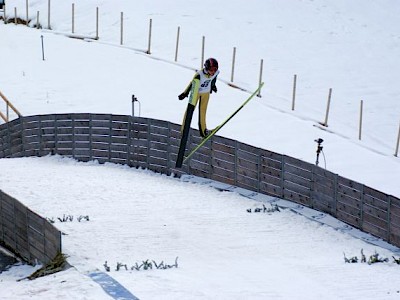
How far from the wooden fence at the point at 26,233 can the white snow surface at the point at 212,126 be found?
39 cm

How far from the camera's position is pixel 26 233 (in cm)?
2183

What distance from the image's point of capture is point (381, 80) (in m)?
48.1

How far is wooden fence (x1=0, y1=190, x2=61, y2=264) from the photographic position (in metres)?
20.4

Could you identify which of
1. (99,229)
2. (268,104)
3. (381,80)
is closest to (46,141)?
(99,229)

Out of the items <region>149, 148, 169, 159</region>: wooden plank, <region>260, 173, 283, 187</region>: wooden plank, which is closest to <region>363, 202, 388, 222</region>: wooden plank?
<region>260, 173, 283, 187</region>: wooden plank

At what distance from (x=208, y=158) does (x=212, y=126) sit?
8.79 meters

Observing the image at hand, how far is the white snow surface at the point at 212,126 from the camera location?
1892cm

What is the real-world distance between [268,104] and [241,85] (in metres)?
3.20

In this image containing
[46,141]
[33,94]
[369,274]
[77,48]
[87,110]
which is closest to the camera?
[369,274]

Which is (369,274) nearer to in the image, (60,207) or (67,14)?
(60,207)

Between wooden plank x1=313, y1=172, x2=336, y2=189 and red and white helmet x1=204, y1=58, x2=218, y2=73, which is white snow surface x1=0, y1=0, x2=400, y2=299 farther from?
red and white helmet x1=204, y1=58, x2=218, y2=73

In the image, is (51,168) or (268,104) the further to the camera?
(268,104)

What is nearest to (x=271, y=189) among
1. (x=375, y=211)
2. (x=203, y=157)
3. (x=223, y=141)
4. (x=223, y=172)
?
(x=223, y=172)

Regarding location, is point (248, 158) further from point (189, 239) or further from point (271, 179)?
point (189, 239)
